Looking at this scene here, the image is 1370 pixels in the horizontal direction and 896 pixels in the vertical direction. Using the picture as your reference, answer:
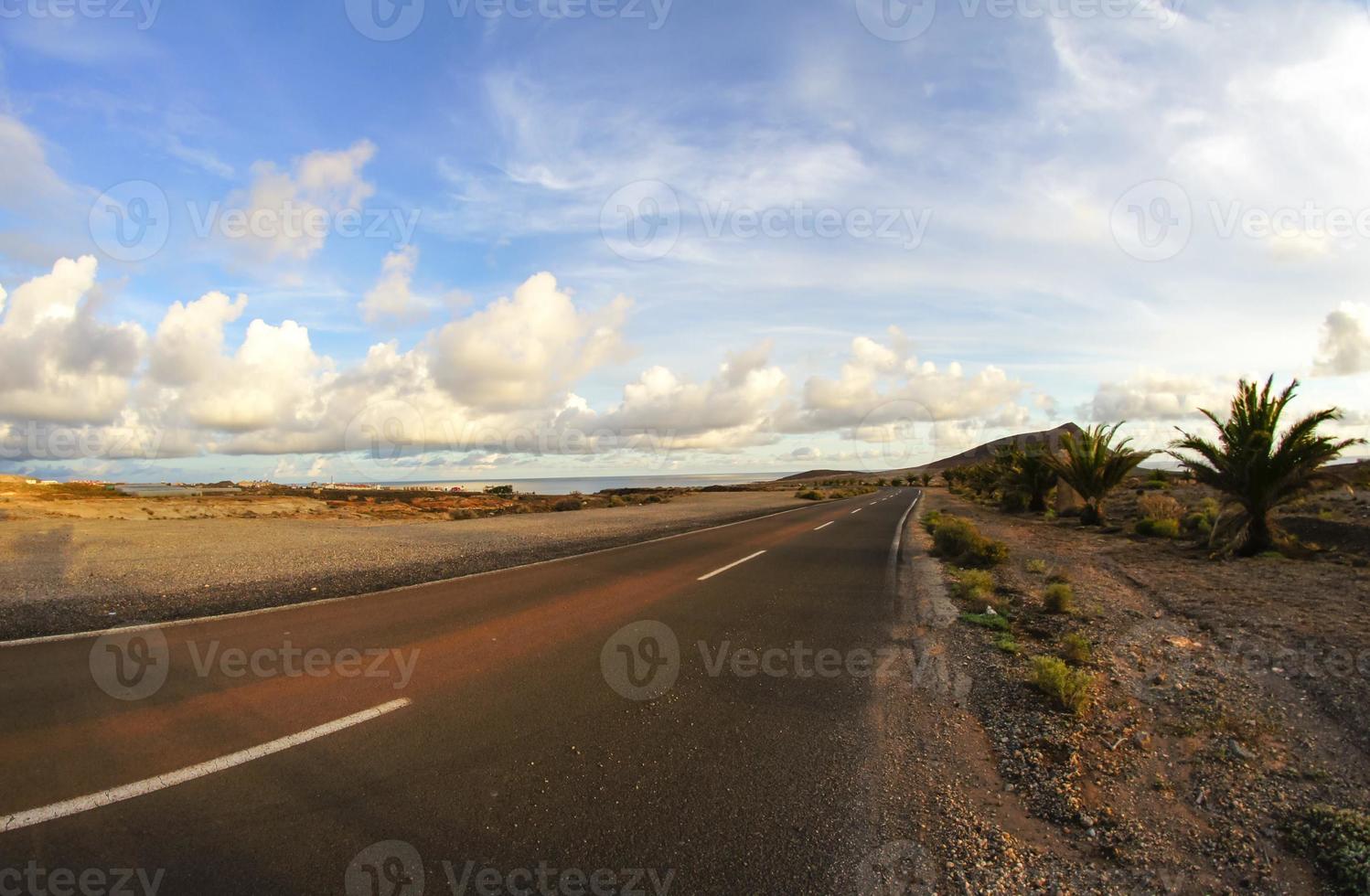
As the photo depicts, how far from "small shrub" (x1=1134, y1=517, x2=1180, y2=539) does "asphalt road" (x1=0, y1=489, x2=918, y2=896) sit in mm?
13725

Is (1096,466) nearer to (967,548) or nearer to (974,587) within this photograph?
(967,548)

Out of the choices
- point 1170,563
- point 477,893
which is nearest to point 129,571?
point 477,893

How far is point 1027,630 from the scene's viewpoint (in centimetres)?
816

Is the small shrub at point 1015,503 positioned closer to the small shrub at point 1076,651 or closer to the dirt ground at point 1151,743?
the dirt ground at point 1151,743

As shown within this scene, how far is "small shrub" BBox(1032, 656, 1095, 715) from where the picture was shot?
5.43 meters

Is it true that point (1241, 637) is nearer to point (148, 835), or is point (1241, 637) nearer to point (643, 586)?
point (643, 586)

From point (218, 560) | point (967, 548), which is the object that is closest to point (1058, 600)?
point (967, 548)

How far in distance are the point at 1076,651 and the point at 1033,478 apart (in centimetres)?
2613

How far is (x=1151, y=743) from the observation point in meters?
A: 4.72

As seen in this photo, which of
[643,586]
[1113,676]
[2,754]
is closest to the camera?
[2,754]

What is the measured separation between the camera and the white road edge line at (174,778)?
11.3 feet

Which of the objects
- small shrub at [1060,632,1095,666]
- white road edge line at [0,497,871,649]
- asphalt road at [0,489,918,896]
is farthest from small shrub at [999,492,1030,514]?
asphalt road at [0,489,918,896]

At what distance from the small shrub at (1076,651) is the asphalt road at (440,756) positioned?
1862 mm

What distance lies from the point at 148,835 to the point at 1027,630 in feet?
28.4
